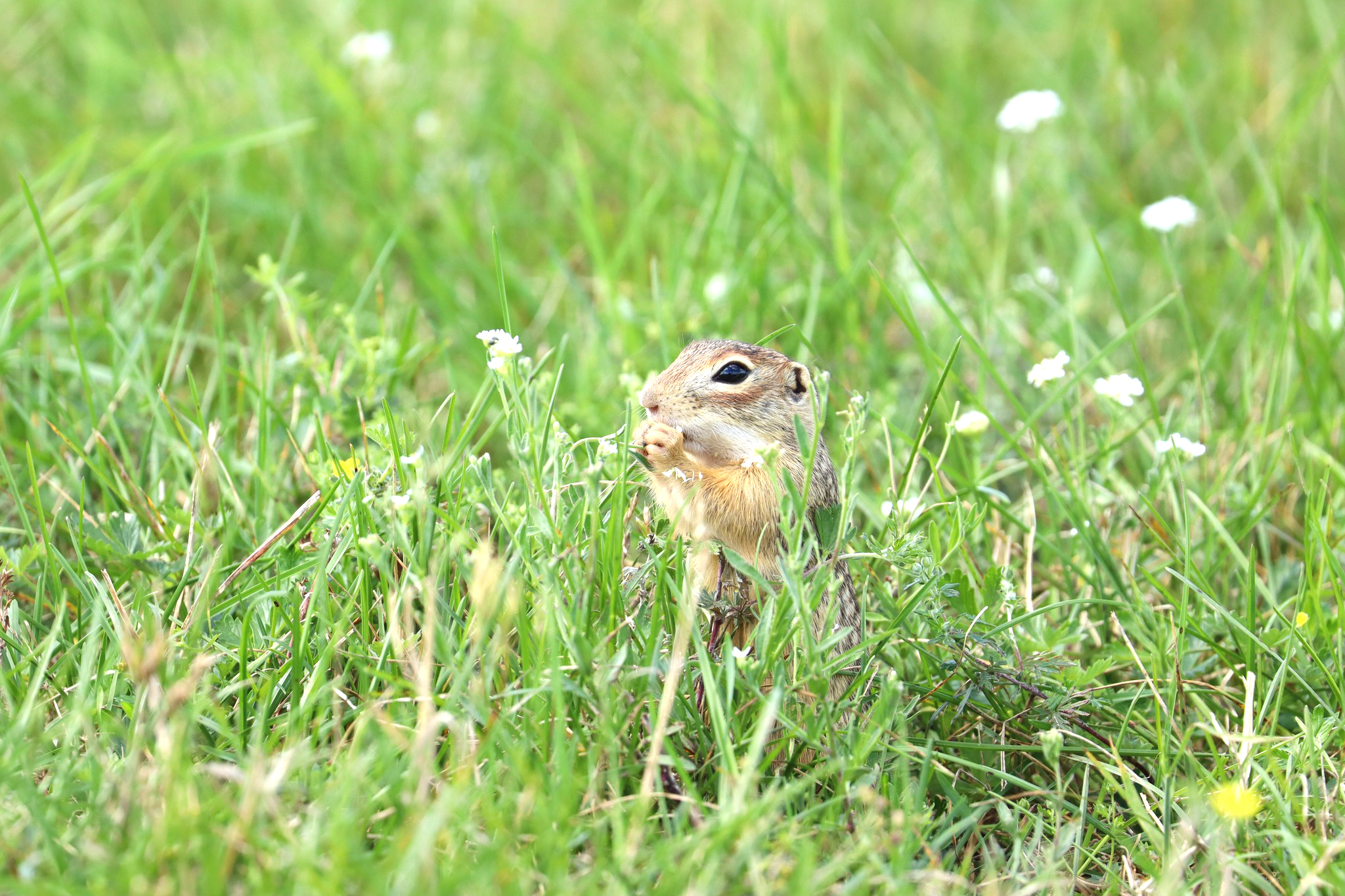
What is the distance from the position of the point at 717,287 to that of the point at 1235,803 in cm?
264

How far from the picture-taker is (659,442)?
3.02 meters

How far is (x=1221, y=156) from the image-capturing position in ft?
19.2

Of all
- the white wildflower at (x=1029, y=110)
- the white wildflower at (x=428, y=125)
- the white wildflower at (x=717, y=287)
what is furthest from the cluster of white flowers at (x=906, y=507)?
the white wildflower at (x=428, y=125)

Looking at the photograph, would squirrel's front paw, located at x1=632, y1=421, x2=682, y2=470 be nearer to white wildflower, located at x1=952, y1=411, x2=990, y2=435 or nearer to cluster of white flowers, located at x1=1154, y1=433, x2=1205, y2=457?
white wildflower, located at x1=952, y1=411, x2=990, y2=435

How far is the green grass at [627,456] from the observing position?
7.63 ft

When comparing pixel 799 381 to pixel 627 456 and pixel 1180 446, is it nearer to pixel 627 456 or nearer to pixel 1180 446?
pixel 627 456

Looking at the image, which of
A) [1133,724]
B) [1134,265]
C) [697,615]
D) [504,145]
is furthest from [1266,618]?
[504,145]

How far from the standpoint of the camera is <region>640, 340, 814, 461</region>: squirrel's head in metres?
3.15

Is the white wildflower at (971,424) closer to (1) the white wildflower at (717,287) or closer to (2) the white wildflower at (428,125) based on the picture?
(1) the white wildflower at (717,287)

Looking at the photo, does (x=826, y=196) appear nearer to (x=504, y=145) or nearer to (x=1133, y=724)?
(x=504, y=145)

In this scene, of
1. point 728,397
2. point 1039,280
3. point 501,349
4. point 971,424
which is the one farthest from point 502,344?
point 1039,280

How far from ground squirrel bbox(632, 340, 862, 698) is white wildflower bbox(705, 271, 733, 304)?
1.14 m

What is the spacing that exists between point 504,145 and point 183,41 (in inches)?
83.2

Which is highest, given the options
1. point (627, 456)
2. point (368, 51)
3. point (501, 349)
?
point (368, 51)
